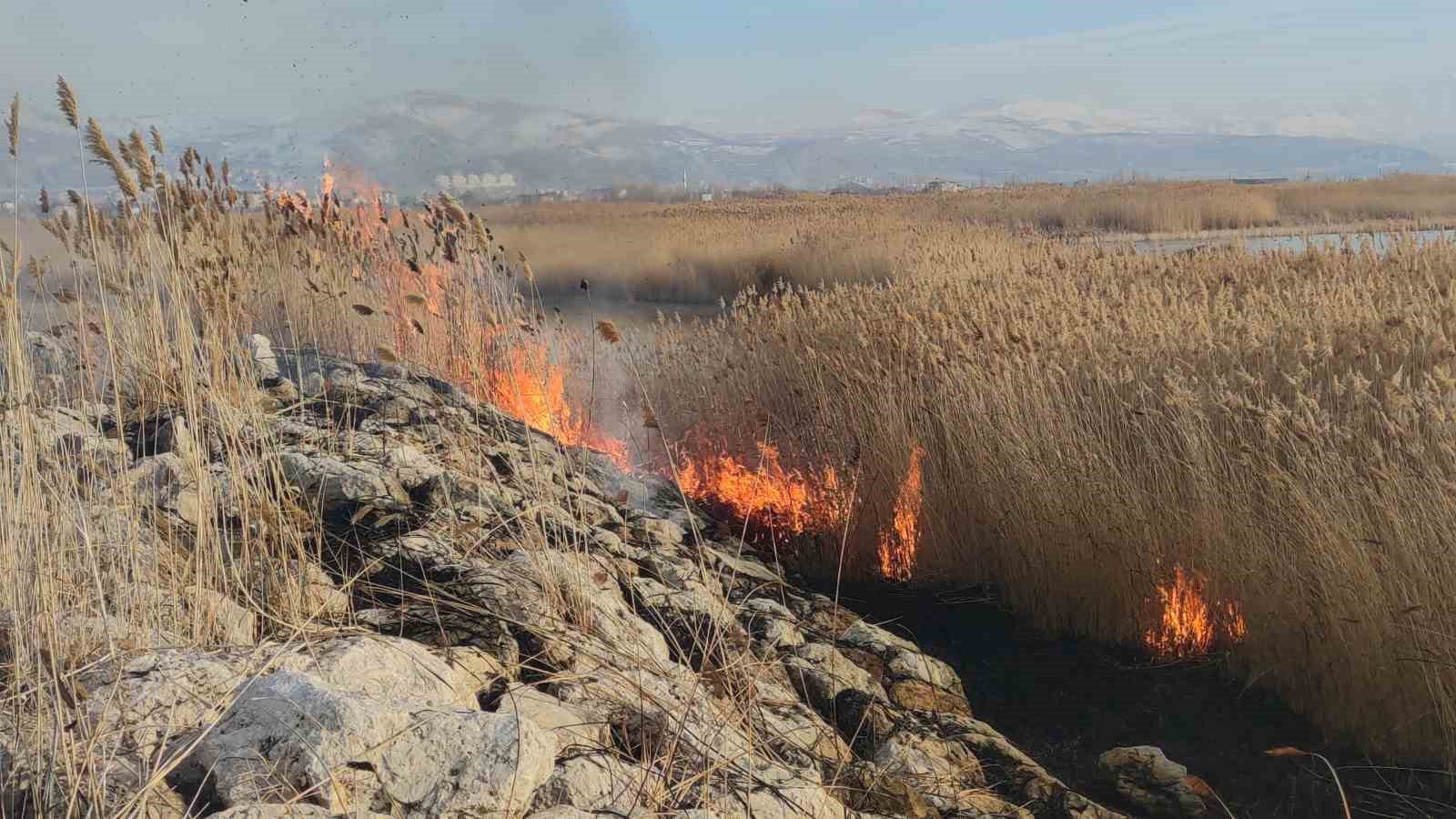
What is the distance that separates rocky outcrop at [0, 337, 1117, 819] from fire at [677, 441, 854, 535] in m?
1.02

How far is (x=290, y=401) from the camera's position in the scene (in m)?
5.47

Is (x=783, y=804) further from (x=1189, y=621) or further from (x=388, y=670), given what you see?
(x=1189, y=621)

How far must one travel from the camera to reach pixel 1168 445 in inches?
181

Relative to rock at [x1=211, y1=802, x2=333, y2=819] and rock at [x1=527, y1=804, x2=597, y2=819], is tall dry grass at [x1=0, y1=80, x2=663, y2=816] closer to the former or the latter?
rock at [x1=211, y1=802, x2=333, y2=819]

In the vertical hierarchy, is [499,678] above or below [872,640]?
above

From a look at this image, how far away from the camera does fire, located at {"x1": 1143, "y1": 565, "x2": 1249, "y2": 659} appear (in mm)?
4488

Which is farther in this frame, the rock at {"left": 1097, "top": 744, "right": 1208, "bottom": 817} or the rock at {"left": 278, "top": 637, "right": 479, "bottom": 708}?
the rock at {"left": 1097, "top": 744, "right": 1208, "bottom": 817}

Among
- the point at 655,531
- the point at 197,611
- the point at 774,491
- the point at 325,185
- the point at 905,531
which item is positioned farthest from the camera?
the point at 325,185

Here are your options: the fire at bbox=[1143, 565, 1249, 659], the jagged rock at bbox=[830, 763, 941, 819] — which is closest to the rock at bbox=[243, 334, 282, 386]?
the jagged rock at bbox=[830, 763, 941, 819]

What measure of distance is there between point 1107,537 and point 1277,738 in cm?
109

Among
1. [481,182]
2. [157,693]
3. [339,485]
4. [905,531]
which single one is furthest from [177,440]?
[481,182]

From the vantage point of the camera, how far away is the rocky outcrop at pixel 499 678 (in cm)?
228

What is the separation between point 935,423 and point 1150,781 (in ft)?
8.13

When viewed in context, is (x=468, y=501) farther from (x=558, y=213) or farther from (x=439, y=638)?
(x=558, y=213)
